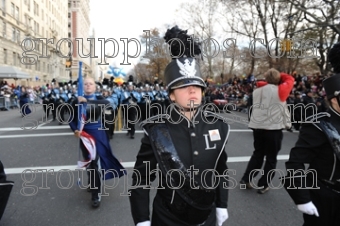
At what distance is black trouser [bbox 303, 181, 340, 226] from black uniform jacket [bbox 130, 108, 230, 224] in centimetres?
80

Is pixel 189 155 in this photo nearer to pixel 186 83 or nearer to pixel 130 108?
pixel 186 83

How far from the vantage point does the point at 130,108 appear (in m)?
11.1

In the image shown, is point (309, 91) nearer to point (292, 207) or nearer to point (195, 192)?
point (292, 207)

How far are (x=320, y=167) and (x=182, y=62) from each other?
1.37m

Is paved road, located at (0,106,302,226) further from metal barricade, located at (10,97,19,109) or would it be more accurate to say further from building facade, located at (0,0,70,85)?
building facade, located at (0,0,70,85)

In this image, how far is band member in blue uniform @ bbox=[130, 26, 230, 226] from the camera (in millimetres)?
1862

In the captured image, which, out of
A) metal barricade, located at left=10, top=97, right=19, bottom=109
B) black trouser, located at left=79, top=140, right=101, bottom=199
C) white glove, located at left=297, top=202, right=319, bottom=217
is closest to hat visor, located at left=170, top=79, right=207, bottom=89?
white glove, located at left=297, top=202, right=319, bottom=217

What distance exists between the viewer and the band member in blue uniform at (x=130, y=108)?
9645 mm

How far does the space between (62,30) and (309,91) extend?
233ft

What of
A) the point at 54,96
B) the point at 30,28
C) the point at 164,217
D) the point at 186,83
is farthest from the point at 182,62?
the point at 30,28

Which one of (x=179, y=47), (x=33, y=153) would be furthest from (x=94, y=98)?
(x=33, y=153)

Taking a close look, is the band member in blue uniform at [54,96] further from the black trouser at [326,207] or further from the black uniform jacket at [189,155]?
the black trouser at [326,207]

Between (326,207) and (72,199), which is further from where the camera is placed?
(72,199)

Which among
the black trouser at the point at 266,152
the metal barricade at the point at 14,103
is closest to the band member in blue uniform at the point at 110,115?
the black trouser at the point at 266,152
